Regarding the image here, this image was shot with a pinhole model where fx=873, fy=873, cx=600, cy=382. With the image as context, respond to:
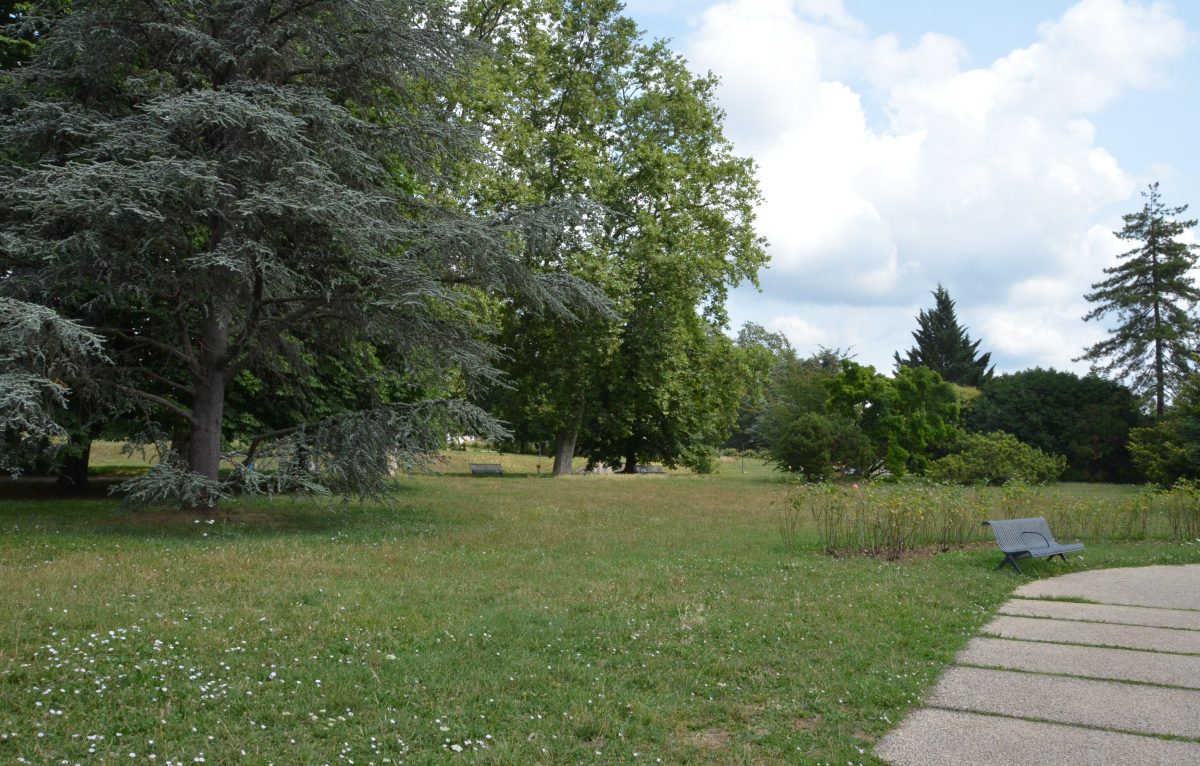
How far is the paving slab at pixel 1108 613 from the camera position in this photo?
753 centimetres

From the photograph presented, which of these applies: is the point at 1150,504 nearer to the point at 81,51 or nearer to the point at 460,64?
the point at 460,64

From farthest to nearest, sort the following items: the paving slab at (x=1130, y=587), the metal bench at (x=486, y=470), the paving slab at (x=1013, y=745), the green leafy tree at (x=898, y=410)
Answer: the green leafy tree at (x=898, y=410) < the metal bench at (x=486, y=470) < the paving slab at (x=1130, y=587) < the paving slab at (x=1013, y=745)

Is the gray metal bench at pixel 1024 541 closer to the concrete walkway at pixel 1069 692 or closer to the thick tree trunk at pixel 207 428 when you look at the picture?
the concrete walkway at pixel 1069 692

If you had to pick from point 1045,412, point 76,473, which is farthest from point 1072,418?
point 76,473

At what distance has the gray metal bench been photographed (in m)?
10.1

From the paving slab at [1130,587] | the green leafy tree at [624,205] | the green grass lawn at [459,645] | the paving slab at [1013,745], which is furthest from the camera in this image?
the green leafy tree at [624,205]

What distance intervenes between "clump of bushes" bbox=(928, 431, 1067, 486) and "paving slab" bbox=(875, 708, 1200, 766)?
21676 mm

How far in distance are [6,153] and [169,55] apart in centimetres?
275

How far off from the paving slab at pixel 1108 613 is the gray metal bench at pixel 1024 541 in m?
1.75

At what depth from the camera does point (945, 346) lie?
59875 millimetres

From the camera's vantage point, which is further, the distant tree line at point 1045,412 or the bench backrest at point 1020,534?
the distant tree line at point 1045,412

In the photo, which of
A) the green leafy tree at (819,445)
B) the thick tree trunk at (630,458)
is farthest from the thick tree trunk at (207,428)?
the thick tree trunk at (630,458)

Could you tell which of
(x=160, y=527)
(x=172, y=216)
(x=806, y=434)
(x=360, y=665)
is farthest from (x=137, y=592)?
(x=806, y=434)

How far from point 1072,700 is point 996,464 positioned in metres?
21.8
